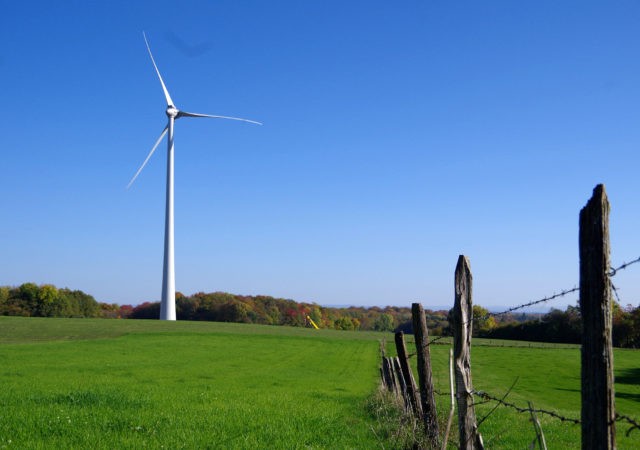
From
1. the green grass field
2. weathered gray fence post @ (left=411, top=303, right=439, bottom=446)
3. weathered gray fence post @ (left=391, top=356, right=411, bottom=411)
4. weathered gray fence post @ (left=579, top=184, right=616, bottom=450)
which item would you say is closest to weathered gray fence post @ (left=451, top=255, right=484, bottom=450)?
weathered gray fence post @ (left=411, top=303, right=439, bottom=446)

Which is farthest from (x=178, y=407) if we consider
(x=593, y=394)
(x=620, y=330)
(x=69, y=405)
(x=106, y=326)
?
(x=620, y=330)

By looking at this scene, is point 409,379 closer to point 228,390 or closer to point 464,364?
point 464,364

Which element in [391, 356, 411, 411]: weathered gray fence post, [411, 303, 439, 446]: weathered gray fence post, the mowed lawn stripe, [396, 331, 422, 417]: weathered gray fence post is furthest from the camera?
[391, 356, 411, 411]: weathered gray fence post

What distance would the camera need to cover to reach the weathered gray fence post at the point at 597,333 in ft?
12.1

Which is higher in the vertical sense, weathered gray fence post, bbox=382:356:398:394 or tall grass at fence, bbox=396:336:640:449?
weathered gray fence post, bbox=382:356:398:394

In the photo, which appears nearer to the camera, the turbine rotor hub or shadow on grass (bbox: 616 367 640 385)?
shadow on grass (bbox: 616 367 640 385)

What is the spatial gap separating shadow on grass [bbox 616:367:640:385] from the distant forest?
29.9 m

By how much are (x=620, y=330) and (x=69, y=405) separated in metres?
64.3

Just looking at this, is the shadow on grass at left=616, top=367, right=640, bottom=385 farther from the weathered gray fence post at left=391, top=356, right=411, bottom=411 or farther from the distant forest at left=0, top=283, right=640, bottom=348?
the distant forest at left=0, top=283, right=640, bottom=348

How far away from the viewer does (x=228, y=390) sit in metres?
18.9

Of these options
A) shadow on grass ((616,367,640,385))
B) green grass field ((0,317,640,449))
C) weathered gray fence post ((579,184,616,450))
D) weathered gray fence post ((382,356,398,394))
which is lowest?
shadow on grass ((616,367,640,385))

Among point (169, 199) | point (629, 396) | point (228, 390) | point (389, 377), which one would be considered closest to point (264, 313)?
point (169, 199)

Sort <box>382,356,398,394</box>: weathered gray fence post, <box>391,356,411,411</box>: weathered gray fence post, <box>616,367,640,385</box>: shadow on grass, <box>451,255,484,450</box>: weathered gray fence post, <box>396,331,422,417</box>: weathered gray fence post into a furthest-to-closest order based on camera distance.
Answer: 1. <box>616,367,640,385</box>: shadow on grass
2. <box>382,356,398,394</box>: weathered gray fence post
3. <box>391,356,411,411</box>: weathered gray fence post
4. <box>396,331,422,417</box>: weathered gray fence post
5. <box>451,255,484,450</box>: weathered gray fence post

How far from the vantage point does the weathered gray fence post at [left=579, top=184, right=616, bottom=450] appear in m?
3.69
